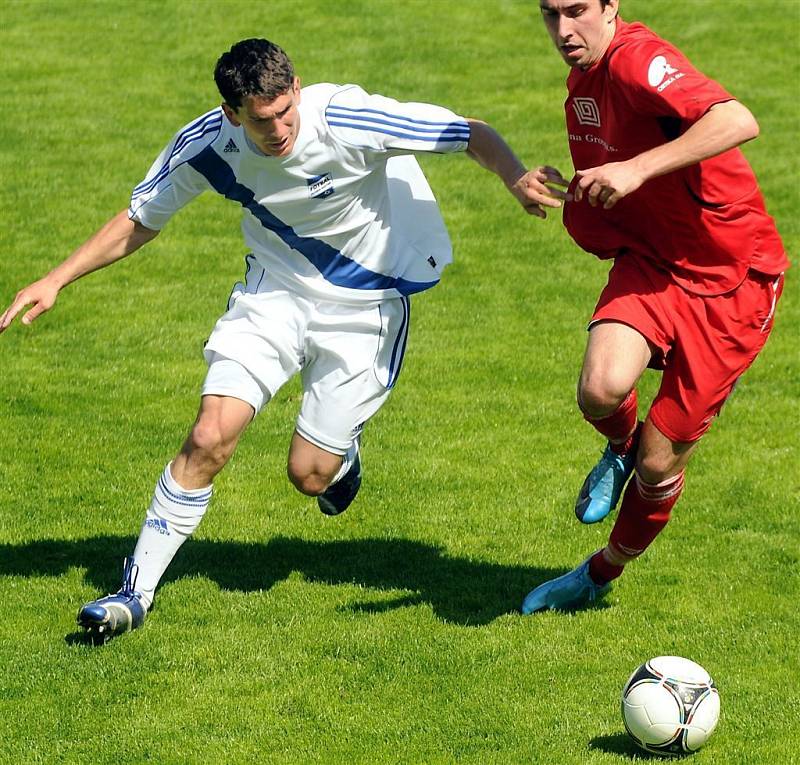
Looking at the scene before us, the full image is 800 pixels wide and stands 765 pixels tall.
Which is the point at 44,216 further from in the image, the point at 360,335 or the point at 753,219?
the point at 753,219

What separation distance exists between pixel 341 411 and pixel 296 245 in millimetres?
854

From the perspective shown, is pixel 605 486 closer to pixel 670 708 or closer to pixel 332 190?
pixel 670 708

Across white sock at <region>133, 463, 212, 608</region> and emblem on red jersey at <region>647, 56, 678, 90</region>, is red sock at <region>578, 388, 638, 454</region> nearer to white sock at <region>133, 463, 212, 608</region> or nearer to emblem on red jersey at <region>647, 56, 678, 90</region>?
emblem on red jersey at <region>647, 56, 678, 90</region>

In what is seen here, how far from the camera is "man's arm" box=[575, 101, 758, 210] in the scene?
18.4ft

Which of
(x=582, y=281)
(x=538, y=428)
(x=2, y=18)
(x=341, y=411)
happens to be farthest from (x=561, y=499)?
(x=2, y=18)

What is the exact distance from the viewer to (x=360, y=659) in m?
6.42

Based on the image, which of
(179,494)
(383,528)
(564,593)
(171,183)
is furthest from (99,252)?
(564,593)

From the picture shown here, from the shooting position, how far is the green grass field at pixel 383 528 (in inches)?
233

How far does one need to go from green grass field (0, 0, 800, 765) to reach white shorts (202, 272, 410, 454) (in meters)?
0.86

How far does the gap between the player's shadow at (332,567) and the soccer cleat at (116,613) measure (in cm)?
45

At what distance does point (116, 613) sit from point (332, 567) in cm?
138

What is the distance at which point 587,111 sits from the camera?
6.27 meters

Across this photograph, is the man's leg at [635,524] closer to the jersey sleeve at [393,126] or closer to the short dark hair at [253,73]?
the jersey sleeve at [393,126]

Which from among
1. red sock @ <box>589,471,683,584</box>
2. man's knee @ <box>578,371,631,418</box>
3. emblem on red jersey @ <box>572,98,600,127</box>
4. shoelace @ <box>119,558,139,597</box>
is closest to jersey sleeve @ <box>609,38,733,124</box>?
emblem on red jersey @ <box>572,98,600,127</box>
